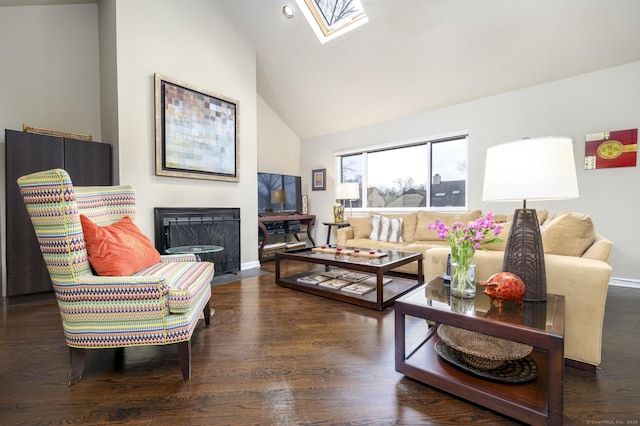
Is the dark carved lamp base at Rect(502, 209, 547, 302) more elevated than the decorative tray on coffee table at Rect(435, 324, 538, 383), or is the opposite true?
the dark carved lamp base at Rect(502, 209, 547, 302)

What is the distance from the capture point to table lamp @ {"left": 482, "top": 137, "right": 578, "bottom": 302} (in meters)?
1.25

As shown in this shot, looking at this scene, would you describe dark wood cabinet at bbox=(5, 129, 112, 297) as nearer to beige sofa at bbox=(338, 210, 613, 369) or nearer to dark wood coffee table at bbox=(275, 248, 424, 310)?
dark wood coffee table at bbox=(275, 248, 424, 310)

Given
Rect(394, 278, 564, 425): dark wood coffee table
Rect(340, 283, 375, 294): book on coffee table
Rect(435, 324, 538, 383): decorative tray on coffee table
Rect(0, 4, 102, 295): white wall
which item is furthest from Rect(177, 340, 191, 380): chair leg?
Rect(0, 4, 102, 295): white wall

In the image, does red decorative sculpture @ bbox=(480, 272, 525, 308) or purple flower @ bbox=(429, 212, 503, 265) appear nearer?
red decorative sculpture @ bbox=(480, 272, 525, 308)

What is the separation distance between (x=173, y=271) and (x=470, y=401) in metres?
1.73

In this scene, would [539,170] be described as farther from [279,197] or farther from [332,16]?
[279,197]

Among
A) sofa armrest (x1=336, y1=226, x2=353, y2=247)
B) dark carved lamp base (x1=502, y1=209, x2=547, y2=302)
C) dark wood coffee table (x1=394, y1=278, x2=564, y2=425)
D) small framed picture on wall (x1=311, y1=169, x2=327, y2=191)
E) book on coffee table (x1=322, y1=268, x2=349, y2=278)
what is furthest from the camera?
small framed picture on wall (x1=311, y1=169, x2=327, y2=191)

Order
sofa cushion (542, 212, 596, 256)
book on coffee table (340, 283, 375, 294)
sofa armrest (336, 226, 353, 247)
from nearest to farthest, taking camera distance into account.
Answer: sofa cushion (542, 212, 596, 256), book on coffee table (340, 283, 375, 294), sofa armrest (336, 226, 353, 247)

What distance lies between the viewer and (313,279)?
3082 mm

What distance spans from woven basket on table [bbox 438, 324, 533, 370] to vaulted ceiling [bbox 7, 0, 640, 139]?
3.17 metres

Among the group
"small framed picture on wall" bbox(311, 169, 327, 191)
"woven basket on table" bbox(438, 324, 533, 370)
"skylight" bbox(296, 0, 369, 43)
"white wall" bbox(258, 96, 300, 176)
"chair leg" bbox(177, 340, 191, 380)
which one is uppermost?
"skylight" bbox(296, 0, 369, 43)

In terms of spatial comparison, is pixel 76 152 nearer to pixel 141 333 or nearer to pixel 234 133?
pixel 234 133

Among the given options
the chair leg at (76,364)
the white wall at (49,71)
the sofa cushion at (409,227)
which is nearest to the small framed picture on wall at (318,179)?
Answer: the sofa cushion at (409,227)

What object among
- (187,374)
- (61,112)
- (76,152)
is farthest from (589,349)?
(61,112)
